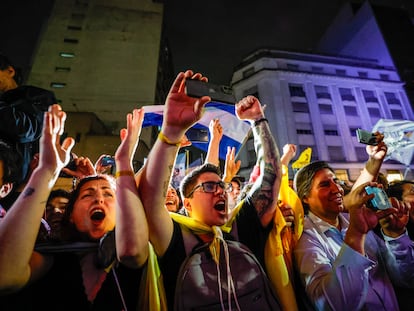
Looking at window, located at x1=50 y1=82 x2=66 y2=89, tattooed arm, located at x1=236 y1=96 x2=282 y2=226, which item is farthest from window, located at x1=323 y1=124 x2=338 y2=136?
window, located at x1=50 y1=82 x2=66 y2=89

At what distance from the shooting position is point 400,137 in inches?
283

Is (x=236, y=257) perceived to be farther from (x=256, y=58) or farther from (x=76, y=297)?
(x=256, y=58)

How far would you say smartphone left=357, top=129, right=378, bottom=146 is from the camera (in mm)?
3096

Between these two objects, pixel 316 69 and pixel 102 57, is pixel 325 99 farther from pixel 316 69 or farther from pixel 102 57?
pixel 102 57

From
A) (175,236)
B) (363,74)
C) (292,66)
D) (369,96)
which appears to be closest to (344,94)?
(369,96)

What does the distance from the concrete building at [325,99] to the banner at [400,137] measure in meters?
16.9

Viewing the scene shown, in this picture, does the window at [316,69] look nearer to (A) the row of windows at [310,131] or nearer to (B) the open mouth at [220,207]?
(A) the row of windows at [310,131]

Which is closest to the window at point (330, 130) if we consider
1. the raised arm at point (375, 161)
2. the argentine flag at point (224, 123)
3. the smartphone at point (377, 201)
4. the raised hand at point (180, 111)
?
the argentine flag at point (224, 123)

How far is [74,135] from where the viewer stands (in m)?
19.3

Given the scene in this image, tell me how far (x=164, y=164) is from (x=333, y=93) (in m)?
34.0

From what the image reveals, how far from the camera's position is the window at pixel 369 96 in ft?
99.5

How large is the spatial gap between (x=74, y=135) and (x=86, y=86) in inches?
397

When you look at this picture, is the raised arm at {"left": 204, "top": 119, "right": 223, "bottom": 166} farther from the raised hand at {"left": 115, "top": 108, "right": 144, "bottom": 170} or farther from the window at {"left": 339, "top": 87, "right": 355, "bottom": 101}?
the window at {"left": 339, "top": 87, "right": 355, "bottom": 101}

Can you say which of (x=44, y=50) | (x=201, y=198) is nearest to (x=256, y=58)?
(x=44, y=50)
